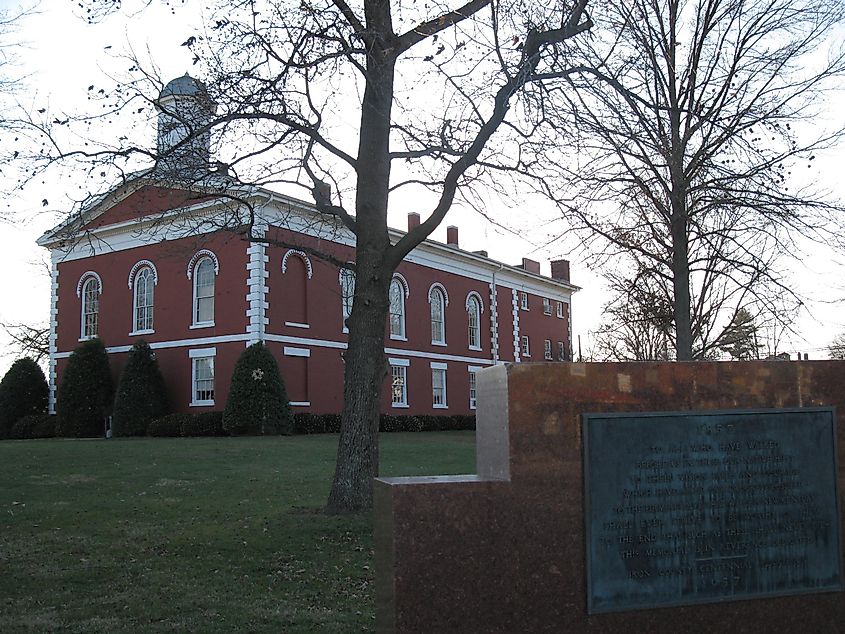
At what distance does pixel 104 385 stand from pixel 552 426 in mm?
29296

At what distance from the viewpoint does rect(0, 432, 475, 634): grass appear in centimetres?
695

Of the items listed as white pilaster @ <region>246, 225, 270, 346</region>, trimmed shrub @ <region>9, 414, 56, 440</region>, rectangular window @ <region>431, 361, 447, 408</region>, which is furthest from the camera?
rectangular window @ <region>431, 361, 447, 408</region>

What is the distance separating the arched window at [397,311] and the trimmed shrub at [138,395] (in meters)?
10.3

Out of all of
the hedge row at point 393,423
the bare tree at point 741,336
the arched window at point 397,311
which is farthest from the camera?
the arched window at point 397,311

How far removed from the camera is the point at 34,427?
32.4m

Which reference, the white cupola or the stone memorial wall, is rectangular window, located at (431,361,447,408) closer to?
the white cupola

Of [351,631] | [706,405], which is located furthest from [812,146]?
[351,631]

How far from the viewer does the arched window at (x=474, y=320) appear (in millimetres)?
43312

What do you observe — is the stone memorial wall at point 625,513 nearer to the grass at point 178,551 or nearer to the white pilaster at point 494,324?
the grass at point 178,551

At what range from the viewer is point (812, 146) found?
47.5ft

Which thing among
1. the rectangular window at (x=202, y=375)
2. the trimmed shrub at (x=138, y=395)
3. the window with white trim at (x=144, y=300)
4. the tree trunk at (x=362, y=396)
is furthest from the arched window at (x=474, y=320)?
the tree trunk at (x=362, y=396)

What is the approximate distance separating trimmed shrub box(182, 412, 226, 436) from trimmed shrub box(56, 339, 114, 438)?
15.1ft

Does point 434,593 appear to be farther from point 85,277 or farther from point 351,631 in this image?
point 85,277

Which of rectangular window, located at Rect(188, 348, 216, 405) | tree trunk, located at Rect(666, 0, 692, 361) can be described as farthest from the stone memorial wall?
rectangular window, located at Rect(188, 348, 216, 405)
